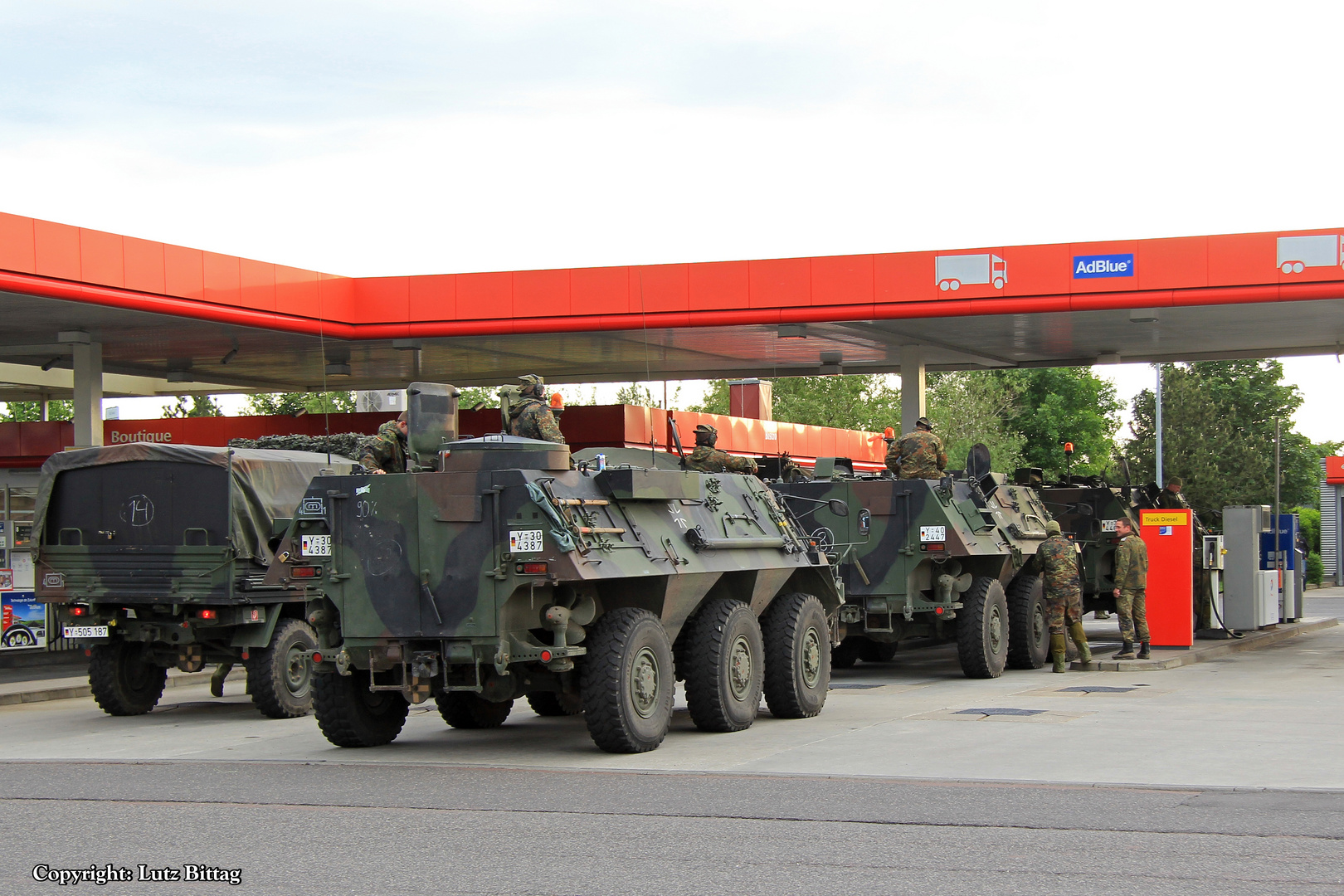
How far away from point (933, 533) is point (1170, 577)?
15.1ft

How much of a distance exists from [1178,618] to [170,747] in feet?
39.8

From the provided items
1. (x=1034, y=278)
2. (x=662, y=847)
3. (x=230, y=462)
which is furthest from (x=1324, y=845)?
(x=1034, y=278)

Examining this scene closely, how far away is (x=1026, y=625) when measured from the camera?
16406 mm

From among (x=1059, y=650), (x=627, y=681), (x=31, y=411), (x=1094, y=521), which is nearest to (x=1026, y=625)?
(x=1059, y=650)

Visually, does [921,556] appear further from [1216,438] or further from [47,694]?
[1216,438]

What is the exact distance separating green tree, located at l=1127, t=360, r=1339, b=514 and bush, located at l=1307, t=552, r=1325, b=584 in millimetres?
5097

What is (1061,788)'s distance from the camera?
828 cm

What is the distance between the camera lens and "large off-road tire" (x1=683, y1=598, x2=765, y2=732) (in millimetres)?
10914

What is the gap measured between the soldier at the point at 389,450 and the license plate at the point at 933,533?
5842mm

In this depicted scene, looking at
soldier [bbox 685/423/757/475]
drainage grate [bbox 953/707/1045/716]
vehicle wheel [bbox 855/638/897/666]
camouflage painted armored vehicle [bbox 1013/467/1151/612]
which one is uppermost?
soldier [bbox 685/423/757/475]

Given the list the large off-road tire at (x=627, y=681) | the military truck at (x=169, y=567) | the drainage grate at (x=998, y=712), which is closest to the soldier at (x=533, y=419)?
the large off-road tire at (x=627, y=681)

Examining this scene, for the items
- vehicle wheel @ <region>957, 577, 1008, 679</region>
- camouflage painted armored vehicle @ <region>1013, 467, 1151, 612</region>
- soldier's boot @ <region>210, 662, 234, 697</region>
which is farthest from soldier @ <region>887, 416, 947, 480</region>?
soldier's boot @ <region>210, 662, 234, 697</region>

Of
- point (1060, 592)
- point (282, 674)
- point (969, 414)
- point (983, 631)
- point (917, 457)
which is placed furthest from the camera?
point (969, 414)

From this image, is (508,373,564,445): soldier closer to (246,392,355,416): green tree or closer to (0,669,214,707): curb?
(0,669,214,707): curb
